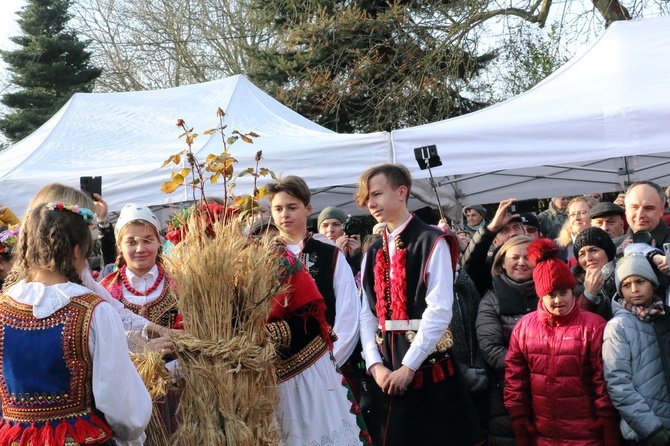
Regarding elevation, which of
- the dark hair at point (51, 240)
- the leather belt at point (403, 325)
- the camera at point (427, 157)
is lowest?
the leather belt at point (403, 325)

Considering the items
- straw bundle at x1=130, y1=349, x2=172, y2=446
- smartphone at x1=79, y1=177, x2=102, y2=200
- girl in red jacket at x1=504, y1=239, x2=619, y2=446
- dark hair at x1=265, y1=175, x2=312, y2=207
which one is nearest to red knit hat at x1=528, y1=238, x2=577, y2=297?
girl in red jacket at x1=504, y1=239, x2=619, y2=446

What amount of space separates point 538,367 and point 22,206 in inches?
160

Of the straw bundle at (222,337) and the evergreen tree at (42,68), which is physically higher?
the evergreen tree at (42,68)

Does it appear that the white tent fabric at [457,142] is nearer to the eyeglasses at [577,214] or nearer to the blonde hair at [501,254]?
the eyeglasses at [577,214]

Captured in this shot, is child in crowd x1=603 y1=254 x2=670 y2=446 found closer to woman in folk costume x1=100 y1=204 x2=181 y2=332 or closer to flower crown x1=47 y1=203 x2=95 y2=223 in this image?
woman in folk costume x1=100 y1=204 x2=181 y2=332

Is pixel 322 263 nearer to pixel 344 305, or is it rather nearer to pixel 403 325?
pixel 344 305

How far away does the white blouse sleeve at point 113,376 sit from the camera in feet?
8.43

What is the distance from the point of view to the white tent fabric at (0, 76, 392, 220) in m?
6.02

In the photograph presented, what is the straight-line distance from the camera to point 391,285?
393cm

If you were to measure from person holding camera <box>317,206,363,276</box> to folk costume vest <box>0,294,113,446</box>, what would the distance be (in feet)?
10.3

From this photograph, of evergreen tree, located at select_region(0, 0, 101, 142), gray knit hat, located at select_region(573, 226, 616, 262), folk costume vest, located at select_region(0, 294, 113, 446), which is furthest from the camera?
evergreen tree, located at select_region(0, 0, 101, 142)

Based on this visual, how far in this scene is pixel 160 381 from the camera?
2.89m

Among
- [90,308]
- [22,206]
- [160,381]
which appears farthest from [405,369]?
[22,206]

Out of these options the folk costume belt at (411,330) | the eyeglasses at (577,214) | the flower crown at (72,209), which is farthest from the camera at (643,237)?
the flower crown at (72,209)
